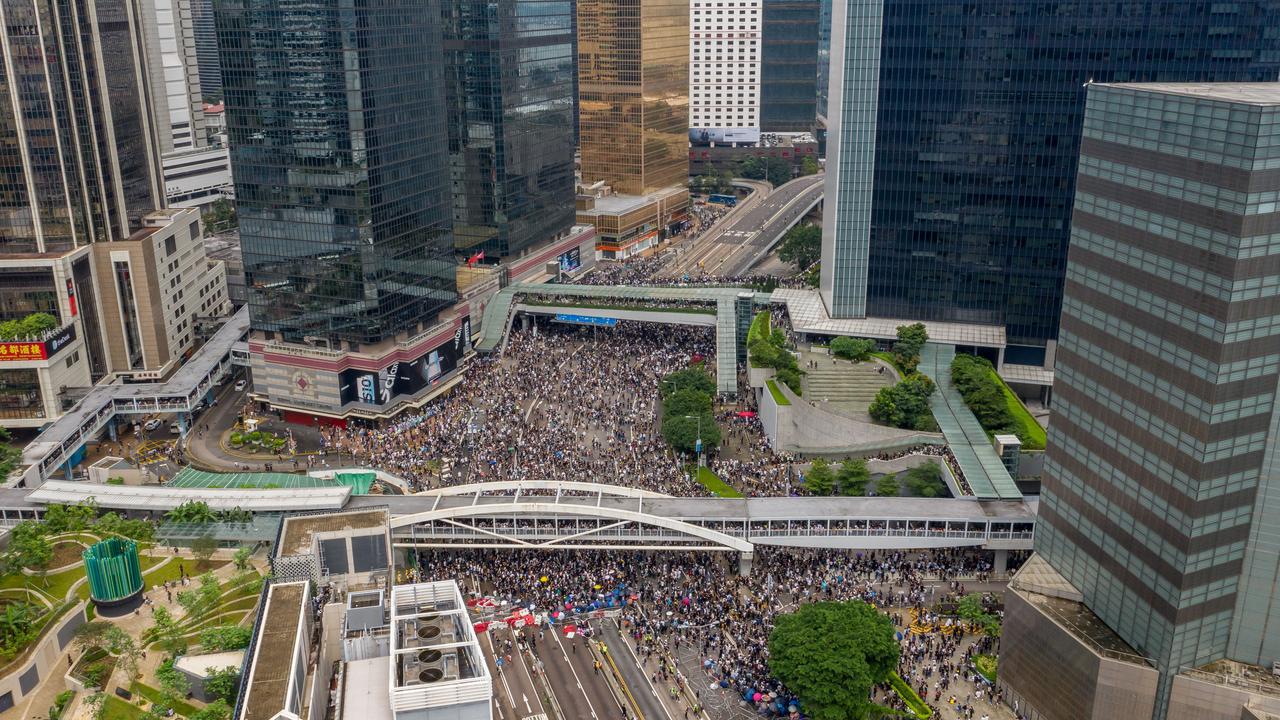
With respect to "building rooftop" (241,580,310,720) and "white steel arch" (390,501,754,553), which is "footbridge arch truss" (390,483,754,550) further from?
"building rooftop" (241,580,310,720)

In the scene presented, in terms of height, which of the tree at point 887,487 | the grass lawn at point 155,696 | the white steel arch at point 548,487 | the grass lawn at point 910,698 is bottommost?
the grass lawn at point 910,698

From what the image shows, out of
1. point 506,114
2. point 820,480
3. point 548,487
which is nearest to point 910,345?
point 820,480

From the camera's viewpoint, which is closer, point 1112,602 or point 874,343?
point 1112,602

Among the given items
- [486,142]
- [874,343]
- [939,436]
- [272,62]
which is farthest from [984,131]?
[272,62]

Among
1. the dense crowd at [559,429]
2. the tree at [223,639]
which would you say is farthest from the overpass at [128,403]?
the tree at [223,639]

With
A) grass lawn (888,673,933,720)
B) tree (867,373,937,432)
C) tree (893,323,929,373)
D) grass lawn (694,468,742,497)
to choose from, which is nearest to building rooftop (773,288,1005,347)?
tree (893,323,929,373)

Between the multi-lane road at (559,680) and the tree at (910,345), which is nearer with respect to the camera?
the multi-lane road at (559,680)

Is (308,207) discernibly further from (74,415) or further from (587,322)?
(587,322)

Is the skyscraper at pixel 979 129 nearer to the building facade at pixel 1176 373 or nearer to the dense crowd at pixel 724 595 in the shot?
the dense crowd at pixel 724 595
